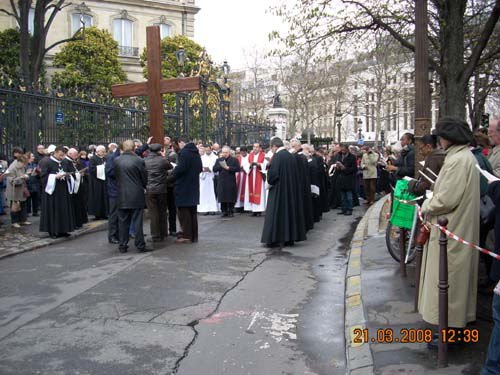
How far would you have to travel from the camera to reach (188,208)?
1034 cm

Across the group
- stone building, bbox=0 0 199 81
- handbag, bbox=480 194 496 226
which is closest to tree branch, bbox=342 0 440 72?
handbag, bbox=480 194 496 226

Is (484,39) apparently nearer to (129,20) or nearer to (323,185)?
(323,185)

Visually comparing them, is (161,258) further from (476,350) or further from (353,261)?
(476,350)

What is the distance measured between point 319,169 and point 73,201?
6.65 metres

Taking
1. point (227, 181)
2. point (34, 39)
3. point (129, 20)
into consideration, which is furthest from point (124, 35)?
point (227, 181)

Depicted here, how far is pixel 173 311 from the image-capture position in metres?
6.16

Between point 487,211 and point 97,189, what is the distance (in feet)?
34.0

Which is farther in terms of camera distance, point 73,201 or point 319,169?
point 319,169

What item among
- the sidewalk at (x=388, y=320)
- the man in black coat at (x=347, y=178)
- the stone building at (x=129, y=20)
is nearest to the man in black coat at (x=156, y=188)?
the sidewalk at (x=388, y=320)

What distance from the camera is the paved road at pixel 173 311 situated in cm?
479

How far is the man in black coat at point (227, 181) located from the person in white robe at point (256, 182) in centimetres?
40

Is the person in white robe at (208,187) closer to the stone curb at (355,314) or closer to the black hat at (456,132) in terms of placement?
the stone curb at (355,314)

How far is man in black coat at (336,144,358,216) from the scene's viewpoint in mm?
15012

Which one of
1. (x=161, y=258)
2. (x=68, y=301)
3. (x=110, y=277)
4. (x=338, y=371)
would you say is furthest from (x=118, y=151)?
(x=338, y=371)
